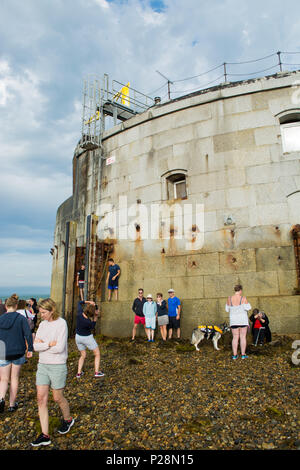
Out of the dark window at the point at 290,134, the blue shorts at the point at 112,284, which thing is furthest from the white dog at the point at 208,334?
the dark window at the point at 290,134

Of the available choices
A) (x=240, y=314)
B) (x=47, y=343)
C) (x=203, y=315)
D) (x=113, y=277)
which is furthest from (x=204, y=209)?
(x=47, y=343)

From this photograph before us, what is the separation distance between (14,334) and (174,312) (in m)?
5.94

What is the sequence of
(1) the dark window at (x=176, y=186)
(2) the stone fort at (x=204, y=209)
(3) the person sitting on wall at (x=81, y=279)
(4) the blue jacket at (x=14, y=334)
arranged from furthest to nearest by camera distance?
(3) the person sitting on wall at (x=81, y=279)
(1) the dark window at (x=176, y=186)
(2) the stone fort at (x=204, y=209)
(4) the blue jacket at (x=14, y=334)

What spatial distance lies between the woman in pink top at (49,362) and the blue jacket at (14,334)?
1.29 meters

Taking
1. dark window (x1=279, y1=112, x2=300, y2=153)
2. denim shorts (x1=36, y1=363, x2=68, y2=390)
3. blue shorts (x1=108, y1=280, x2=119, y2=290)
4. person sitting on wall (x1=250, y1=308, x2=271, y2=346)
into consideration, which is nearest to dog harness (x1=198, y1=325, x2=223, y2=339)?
person sitting on wall (x1=250, y1=308, x2=271, y2=346)

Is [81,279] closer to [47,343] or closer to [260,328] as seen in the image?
[260,328]

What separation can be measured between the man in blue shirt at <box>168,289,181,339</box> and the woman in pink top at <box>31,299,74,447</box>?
6.25 meters

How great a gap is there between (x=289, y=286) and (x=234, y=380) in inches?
179

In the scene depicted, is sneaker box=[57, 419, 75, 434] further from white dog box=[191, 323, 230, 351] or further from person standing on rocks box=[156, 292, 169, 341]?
person standing on rocks box=[156, 292, 169, 341]

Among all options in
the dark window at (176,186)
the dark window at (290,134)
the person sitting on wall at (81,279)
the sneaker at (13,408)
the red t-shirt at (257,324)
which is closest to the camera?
the sneaker at (13,408)

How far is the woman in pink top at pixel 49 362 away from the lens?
4.26 metres

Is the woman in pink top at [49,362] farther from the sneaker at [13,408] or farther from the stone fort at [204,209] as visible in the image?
the stone fort at [204,209]

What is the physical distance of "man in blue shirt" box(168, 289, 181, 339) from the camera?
10.5 m
